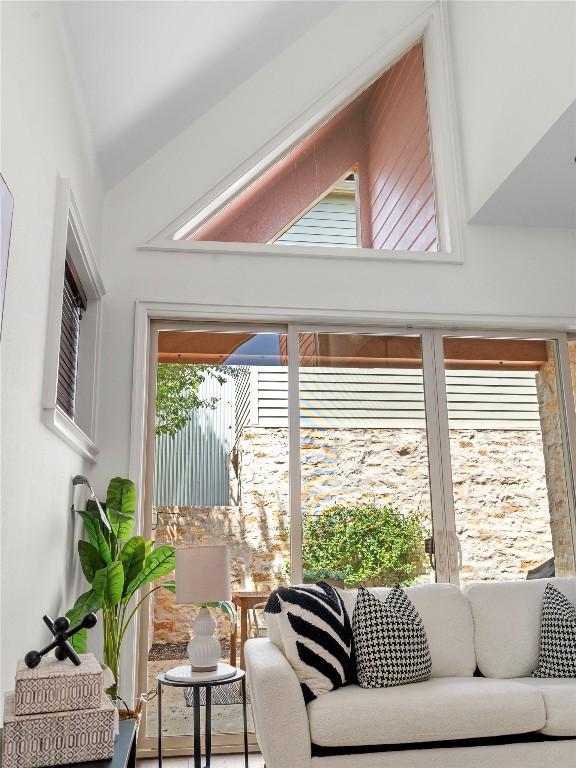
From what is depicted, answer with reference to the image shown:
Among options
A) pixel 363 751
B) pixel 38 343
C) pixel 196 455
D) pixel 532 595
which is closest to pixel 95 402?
pixel 196 455

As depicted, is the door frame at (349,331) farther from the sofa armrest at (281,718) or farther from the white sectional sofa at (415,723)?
the sofa armrest at (281,718)

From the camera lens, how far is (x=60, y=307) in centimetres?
266

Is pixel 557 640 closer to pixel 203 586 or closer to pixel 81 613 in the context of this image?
pixel 203 586

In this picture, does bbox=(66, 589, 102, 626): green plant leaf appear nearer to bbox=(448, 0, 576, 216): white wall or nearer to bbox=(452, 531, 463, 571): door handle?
bbox=(452, 531, 463, 571): door handle

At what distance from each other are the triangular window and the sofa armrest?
2.55m

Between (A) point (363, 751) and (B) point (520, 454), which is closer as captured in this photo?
(A) point (363, 751)

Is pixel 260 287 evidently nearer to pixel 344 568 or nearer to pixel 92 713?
Result: pixel 344 568

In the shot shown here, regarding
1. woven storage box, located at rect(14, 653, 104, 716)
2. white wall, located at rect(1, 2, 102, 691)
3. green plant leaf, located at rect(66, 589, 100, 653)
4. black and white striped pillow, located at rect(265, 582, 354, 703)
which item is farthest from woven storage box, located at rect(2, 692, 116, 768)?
black and white striped pillow, located at rect(265, 582, 354, 703)

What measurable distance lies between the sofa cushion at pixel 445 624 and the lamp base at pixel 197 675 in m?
0.59

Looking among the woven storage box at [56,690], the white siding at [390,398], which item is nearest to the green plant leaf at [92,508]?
the white siding at [390,398]

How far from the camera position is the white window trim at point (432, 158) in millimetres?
4090

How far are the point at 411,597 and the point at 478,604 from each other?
0.33 meters

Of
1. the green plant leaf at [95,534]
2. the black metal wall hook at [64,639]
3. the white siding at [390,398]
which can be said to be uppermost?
the white siding at [390,398]

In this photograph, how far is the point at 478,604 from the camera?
3.23 m
